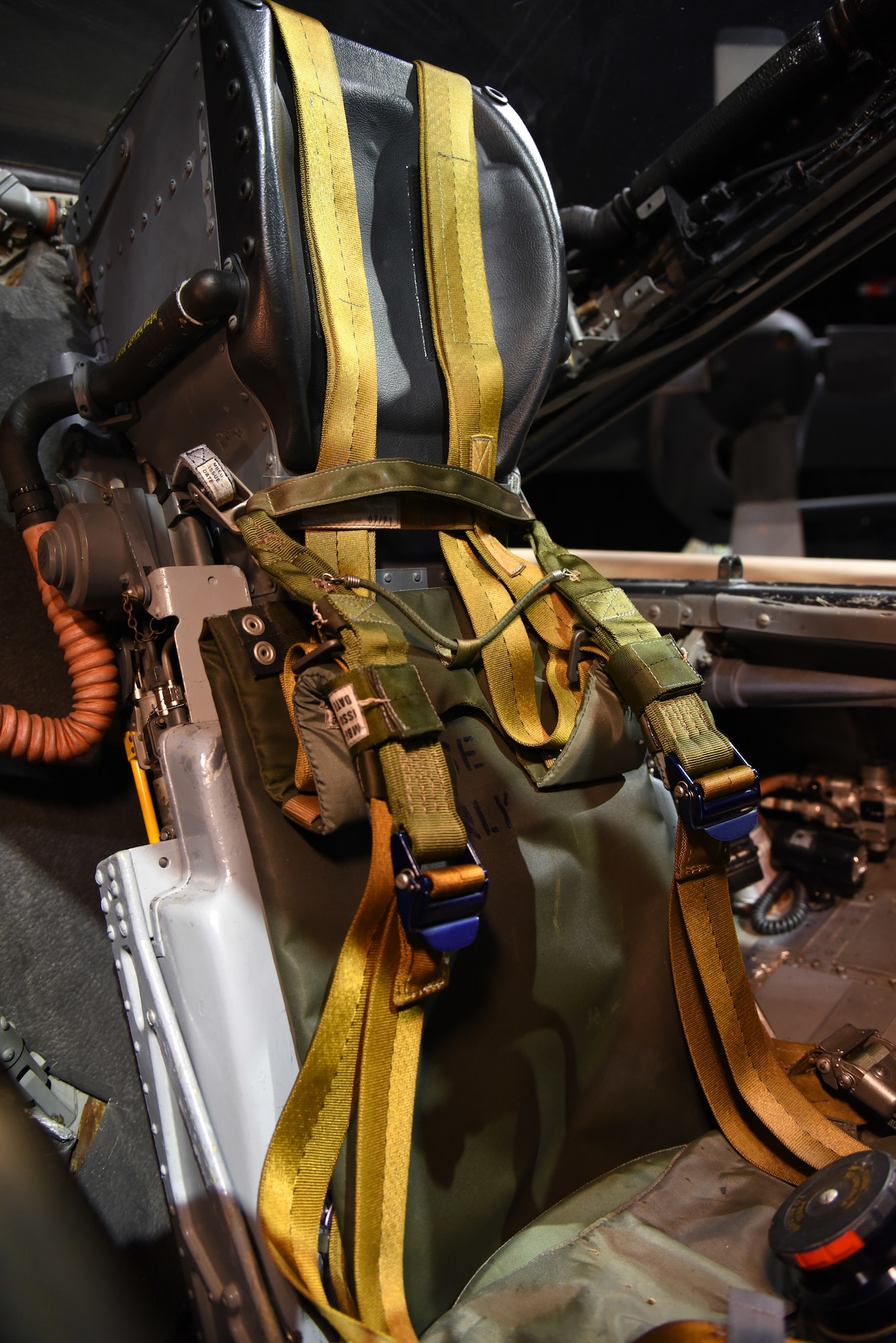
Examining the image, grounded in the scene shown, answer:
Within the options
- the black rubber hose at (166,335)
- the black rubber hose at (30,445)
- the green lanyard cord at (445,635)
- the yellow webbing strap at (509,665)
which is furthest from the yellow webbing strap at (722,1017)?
the black rubber hose at (30,445)

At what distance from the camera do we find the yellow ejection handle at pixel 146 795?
4.17 feet

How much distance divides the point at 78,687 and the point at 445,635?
628mm

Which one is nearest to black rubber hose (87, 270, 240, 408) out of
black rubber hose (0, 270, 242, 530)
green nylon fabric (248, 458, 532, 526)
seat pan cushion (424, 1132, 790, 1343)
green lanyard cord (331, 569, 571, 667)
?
black rubber hose (0, 270, 242, 530)

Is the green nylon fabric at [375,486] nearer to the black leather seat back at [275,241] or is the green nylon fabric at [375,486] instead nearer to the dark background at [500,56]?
the black leather seat back at [275,241]

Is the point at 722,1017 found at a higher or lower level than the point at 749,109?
lower

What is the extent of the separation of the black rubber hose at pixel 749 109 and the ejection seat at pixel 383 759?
476 mm

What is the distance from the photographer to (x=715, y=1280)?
892 mm

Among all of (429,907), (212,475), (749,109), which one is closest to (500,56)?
(749,109)

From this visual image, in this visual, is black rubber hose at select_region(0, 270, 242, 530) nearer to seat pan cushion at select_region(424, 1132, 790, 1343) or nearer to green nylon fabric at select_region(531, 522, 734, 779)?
green nylon fabric at select_region(531, 522, 734, 779)

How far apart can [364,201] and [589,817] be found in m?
0.99

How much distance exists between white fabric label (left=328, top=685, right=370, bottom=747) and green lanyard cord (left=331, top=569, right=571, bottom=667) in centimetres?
17

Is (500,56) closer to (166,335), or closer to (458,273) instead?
(458,273)

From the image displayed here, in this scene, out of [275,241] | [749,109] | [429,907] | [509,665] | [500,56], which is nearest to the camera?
[429,907]

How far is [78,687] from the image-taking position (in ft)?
4.44
